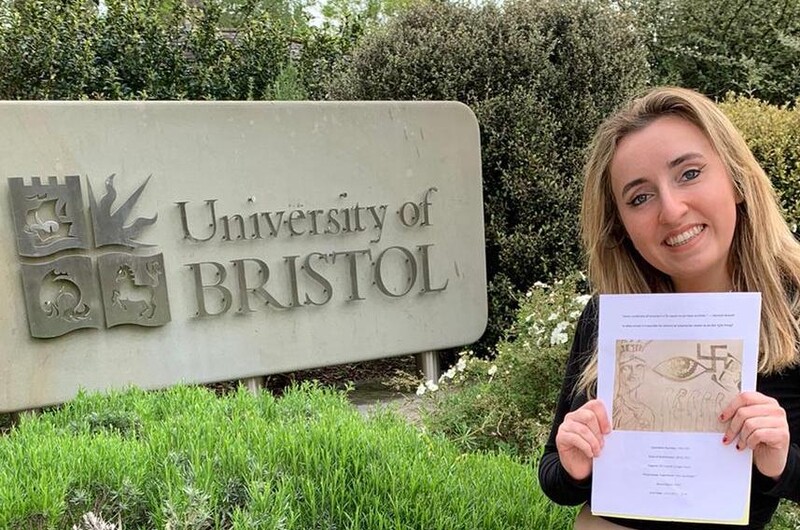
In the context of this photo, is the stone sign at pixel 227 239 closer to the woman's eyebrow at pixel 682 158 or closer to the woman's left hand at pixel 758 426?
the woman's eyebrow at pixel 682 158

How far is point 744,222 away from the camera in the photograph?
1.49 metres

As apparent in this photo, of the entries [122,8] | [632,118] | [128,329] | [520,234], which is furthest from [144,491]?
[122,8]

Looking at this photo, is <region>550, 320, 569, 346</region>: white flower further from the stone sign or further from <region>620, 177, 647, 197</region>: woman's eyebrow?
<region>620, 177, 647, 197</region>: woman's eyebrow

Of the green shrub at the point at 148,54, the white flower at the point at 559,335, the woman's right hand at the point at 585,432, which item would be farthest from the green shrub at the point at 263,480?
the green shrub at the point at 148,54

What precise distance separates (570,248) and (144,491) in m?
4.22

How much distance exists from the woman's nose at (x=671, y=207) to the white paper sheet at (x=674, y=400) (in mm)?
161

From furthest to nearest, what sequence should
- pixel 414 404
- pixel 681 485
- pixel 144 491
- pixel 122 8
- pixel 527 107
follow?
pixel 122 8
pixel 527 107
pixel 414 404
pixel 144 491
pixel 681 485

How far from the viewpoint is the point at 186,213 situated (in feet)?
13.8

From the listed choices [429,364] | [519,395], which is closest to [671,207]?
[519,395]

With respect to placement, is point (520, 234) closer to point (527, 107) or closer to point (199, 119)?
point (527, 107)

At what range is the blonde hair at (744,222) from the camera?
1.41m

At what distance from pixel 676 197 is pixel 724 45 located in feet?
27.2

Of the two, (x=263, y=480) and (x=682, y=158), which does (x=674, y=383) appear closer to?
(x=682, y=158)

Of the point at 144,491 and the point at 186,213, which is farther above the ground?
the point at 186,213
